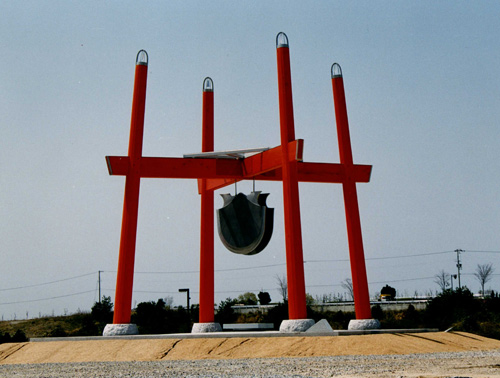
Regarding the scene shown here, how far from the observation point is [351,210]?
1950 cm

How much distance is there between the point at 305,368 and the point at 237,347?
482 centimetres

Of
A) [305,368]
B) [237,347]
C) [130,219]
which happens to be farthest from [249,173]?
[305,368]

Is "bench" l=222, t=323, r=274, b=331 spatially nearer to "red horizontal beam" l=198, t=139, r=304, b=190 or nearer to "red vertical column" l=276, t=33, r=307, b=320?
"red vertical column" l=276, t=33, r=307, b=320

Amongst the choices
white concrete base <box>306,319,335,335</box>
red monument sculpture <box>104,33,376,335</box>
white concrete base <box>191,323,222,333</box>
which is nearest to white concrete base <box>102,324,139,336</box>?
red monument sculpture <box>104,33,376,335</box>

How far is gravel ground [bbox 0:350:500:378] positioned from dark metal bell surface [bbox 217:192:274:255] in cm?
508

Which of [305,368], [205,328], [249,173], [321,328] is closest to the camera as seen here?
[305,368]

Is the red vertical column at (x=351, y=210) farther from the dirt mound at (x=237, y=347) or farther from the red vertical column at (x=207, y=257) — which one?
the red vertical column at (x=207, y=257)

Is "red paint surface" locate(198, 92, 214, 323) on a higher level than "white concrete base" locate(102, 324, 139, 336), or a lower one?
higher

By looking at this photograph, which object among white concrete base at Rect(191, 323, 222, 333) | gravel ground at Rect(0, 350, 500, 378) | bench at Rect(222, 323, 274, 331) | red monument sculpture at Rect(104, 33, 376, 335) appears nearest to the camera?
gravel ground at Rect(0, 350, 500, 378)

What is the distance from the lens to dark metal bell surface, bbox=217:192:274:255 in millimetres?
18797

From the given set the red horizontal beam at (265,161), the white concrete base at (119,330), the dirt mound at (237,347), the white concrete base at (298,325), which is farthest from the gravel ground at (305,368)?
the red horizontal beam at (265,161)

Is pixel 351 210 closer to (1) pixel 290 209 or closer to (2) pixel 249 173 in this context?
(1) pixel 290 209

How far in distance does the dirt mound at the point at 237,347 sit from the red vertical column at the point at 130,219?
1.37 meters

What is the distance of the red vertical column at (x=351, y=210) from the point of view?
62.9 feet
